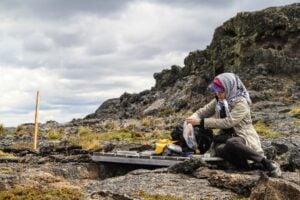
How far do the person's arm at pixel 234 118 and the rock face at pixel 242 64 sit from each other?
125 feet

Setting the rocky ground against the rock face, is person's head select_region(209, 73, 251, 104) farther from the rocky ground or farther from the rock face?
the rock face

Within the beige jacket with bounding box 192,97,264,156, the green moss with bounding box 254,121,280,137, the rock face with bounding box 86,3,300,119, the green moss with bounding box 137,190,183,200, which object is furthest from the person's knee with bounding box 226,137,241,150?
the rock face with bounding box 86,3,300,119

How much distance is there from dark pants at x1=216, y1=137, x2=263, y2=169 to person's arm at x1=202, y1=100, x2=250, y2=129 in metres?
0.37

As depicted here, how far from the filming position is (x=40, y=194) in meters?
11.1

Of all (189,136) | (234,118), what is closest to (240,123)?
(234,118)

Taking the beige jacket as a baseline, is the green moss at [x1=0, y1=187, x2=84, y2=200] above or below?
below

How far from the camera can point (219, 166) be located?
13750 mm

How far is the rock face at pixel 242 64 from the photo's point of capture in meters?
59.0

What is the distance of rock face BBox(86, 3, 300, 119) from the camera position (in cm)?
5900

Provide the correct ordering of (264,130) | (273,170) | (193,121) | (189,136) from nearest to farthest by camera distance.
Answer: (273,170), (193,121), (189,136), (264,130)

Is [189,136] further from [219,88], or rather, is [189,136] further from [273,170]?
[273,170]

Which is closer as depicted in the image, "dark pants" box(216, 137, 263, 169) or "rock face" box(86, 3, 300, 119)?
"dark pants" box(216, 137, 263, 169)

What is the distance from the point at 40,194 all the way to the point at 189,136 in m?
4.34

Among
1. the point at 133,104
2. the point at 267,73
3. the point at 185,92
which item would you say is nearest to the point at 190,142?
the point at 267,73
